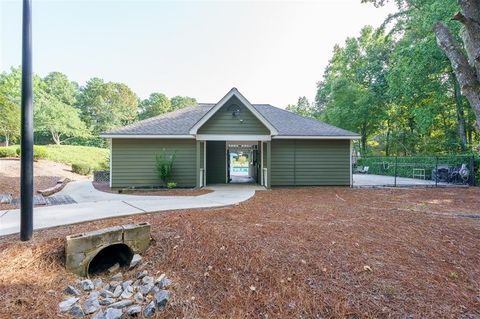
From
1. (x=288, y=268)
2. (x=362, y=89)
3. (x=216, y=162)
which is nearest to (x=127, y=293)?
(x=288, y=268)

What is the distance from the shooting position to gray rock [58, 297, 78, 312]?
104 inches

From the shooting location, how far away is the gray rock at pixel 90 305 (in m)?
2.68

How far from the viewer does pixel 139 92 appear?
A: 4912cm

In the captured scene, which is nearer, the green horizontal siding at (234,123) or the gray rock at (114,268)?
the gray rock at (114,268)

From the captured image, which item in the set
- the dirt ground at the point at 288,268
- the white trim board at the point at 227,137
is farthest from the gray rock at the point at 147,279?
the white trim board at the point at 227,137

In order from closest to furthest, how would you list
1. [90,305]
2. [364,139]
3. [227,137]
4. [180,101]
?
[90,305] < [227,137] < [364,139] < [180,101]

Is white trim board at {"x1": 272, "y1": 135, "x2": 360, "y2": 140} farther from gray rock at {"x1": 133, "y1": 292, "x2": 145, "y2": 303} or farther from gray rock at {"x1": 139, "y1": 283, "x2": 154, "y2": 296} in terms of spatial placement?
gray rock at {"x1": 133, "y1": 292, "x2": 145, "y2": 303}

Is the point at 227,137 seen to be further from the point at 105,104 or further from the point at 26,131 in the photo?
the point at 105,104

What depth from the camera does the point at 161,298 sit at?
2809mm

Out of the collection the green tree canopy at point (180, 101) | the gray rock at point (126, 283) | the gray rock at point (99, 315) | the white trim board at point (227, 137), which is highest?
the green tree canopy at point (180, 101)

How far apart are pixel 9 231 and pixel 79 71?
46098 millimetres

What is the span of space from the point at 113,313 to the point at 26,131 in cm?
290

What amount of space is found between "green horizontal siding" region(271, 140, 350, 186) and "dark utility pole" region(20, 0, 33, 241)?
891 centimetres

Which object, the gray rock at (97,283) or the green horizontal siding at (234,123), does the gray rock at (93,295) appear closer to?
the gray rock at (97,283)
